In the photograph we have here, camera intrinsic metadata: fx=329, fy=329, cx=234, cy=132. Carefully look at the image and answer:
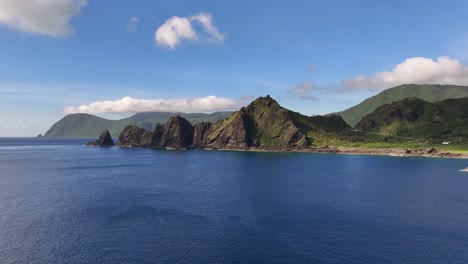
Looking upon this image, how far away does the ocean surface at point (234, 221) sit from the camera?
72.1 meters

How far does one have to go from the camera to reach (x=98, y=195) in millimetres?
131000

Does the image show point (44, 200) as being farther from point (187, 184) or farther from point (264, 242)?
point (264, 242)

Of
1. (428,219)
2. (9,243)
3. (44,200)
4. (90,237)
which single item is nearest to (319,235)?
(428,219)

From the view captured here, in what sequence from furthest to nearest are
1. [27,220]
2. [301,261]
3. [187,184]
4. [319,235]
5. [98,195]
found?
[187,184], [98,195], [27,220], [319,235], [301,261]

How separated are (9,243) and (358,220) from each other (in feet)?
300

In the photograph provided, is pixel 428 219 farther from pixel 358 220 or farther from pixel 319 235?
pixel 319 235

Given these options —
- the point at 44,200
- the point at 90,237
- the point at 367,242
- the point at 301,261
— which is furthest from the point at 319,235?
the point at 44,200

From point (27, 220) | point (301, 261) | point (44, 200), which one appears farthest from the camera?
point (44, 200)

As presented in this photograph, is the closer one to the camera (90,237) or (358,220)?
(90,237)

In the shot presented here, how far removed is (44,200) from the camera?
121000mm

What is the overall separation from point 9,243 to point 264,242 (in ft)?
198

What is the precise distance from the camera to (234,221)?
3757 inches

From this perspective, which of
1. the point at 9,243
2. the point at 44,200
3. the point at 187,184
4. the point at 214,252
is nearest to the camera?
the point at 214,252

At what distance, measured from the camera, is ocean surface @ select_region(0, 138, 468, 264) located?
72.1 m
